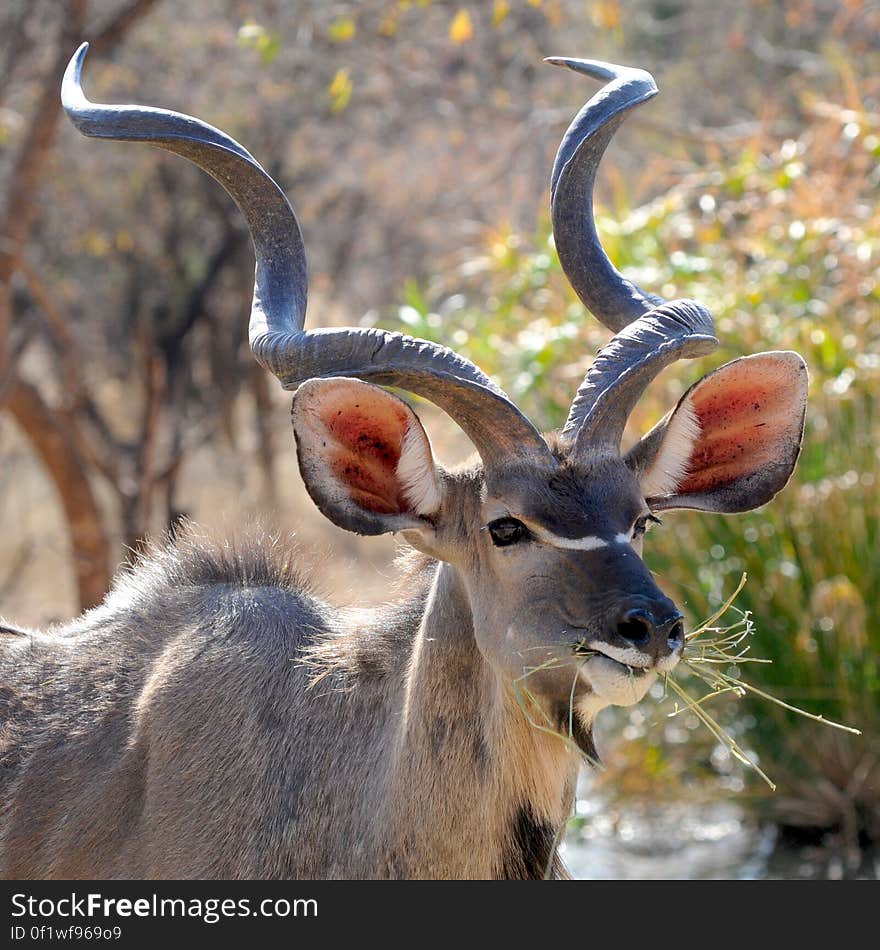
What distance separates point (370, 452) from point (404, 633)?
0.51 meters

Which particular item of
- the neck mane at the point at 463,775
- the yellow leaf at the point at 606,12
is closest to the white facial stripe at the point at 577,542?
the neck mane at the point at 463,775

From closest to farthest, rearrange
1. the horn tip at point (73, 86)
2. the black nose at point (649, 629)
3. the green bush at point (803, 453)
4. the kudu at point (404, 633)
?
the black nose at point (649, 629)
the kudu at point (404, 633)
the horn tip at point (73, 86)
the green bush at point (803, 453)

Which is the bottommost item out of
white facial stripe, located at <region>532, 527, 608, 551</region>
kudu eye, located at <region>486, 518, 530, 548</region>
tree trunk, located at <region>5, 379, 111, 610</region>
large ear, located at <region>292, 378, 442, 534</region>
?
white facial stripe, located at <region>532, 527, 608, 551</region>

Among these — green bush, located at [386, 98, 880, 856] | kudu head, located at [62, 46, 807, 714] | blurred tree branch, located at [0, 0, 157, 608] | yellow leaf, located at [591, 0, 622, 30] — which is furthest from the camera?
yellow leaf, located at [591, 0, 622, 30]

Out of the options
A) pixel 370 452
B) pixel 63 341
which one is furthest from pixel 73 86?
pixel 63 341

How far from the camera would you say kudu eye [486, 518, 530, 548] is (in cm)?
327

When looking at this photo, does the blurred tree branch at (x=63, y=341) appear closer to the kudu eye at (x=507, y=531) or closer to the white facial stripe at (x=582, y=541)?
the kudu eye at (x=507, y=531)

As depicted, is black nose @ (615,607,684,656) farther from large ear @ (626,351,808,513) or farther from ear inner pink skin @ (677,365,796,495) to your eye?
ear inner pink skin @ (677,365,796,495)

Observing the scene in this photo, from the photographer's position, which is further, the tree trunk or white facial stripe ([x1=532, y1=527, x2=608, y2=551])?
the tree trunk

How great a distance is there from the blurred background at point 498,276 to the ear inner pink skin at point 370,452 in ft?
3.38

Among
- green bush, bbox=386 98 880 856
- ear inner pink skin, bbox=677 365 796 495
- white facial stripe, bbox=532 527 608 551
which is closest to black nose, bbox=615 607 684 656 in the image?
white facial stripe, bbox=532 527 608 551

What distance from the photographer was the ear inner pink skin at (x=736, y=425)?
11.9ft
